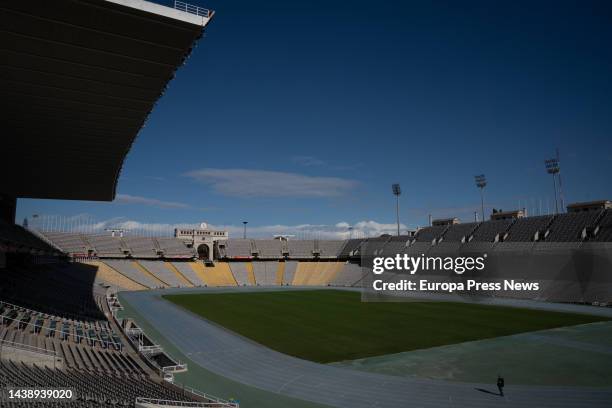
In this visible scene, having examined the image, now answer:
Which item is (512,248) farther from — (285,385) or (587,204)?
(285,385)

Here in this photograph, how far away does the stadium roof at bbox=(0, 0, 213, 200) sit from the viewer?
37.7 feet

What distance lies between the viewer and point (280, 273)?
7838 cm

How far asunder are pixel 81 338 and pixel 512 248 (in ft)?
172

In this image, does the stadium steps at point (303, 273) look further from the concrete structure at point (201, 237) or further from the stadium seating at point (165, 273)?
the stadium seating at point (165, 273)

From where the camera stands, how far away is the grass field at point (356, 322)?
26.9 metres

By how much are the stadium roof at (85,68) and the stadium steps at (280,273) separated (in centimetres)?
5391

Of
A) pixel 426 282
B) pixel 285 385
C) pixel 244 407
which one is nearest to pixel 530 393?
pixel 285 385

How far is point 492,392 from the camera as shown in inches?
707

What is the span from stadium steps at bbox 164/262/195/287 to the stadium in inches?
439

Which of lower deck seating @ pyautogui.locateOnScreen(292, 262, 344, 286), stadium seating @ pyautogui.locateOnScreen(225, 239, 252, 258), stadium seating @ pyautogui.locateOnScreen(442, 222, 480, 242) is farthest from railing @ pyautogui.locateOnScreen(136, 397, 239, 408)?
stadium seating @ pyautogui.locateOnScreen(225, 239, 252, 258)

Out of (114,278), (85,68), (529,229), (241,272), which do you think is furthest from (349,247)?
(85,68)

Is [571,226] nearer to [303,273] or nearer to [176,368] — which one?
[303,273]

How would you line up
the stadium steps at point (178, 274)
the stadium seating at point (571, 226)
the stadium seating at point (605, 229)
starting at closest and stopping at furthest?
1. the stadium seating at point (605, 229)
2. the stadium seating at point (571, 226)
3. the stadium steps at point (178, 274)

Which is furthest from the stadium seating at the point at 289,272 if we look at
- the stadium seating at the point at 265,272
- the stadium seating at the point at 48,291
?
the stadium seating at the point at 48,291
